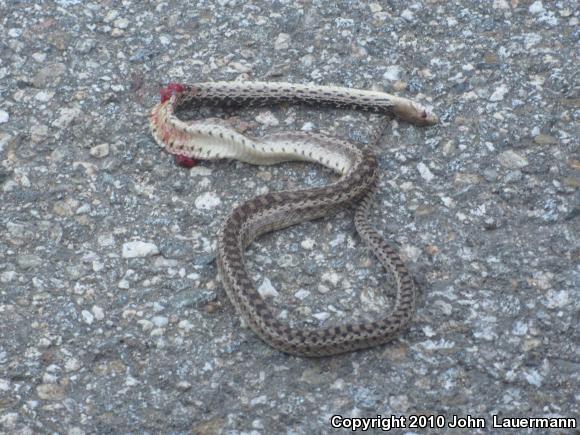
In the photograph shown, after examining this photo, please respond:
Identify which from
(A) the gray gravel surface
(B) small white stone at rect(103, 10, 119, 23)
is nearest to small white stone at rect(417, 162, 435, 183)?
(A) the gray gravel surface

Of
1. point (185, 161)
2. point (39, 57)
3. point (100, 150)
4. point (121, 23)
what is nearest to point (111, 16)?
point (121, 23)

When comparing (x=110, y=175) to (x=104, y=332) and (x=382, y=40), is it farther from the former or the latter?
(x=382, y=40)

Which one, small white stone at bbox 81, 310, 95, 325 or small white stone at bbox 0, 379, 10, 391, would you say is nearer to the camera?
small white stone at bbox 0, 379, 10, 391

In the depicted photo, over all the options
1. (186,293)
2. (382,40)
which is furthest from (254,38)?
(186,293)

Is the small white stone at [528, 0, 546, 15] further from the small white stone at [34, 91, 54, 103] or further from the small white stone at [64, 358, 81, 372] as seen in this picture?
the small white stone at [64, 358, 81, 372]

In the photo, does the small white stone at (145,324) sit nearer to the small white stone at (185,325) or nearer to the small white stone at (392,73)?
the small white stone at (185,325)

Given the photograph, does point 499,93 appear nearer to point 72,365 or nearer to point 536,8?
point 536,8

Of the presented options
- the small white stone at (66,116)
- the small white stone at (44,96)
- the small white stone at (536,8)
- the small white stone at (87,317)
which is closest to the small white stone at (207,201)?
the small white stone at (87,317)
